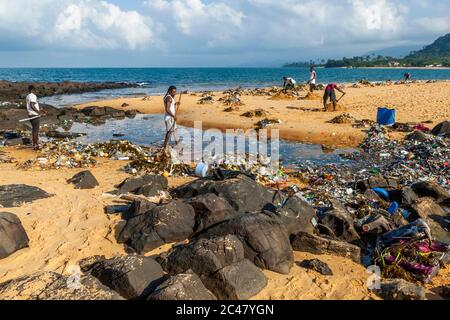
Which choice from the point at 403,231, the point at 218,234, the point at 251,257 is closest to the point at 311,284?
the point at 251,257

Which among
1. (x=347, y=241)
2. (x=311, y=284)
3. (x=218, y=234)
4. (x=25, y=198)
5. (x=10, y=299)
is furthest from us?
(x=25, y=198)

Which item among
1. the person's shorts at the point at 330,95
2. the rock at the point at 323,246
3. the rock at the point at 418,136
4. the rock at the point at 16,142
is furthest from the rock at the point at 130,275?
the person's shorts at the point at 330,95

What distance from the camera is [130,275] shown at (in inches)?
192

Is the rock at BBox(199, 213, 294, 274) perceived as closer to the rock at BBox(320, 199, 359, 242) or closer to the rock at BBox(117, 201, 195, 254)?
the rock at BBox(117, 201, 195, 254)

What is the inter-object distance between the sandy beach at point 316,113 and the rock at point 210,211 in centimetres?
893

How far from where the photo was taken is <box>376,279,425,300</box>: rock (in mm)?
5109

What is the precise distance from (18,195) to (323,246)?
6434 millimetres

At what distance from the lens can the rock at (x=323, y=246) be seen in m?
6.27

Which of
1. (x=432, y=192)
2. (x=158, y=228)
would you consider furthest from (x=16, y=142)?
(x=432, y=192)

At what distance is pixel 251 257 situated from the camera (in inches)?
226

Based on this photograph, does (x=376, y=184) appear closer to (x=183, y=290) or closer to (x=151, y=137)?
(x=183, y=290)

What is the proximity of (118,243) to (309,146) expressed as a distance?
9806 millimetres

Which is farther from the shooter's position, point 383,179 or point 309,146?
point 309,146
